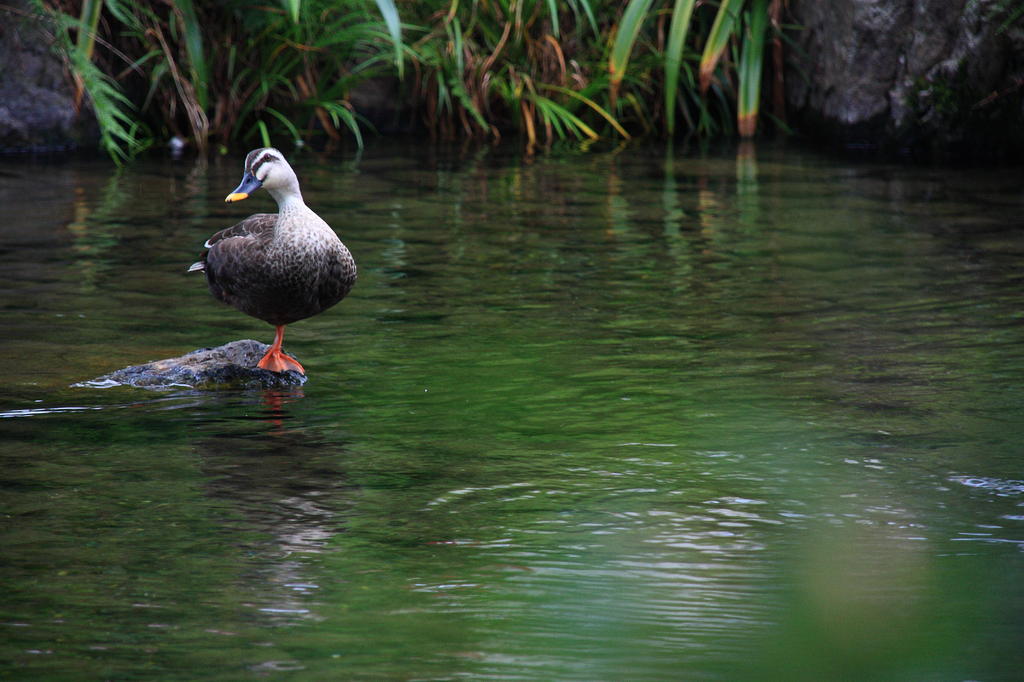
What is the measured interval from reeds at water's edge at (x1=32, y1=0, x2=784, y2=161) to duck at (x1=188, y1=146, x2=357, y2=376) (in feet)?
14.6

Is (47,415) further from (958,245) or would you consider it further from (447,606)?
(958,245)

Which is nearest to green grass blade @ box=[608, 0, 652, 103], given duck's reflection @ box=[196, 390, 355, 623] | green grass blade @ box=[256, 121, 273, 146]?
green grass blade @ box=[256, 121, 273, 146]

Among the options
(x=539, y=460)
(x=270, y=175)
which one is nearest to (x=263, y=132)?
(x=270, y=175)

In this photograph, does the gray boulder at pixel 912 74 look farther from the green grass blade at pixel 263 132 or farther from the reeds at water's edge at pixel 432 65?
Answer: the green grass blade at pixel 263 132

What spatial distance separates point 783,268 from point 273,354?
2584mm

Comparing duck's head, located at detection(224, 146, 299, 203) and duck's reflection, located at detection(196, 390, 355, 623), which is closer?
duck's reflection, located at detection(196, 390, 355, 623)

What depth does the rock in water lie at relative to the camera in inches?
182

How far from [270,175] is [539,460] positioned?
1479 millimetres

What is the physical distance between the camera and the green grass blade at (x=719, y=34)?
9.91 meters

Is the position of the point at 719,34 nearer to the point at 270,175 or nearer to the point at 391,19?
the point at 391,19

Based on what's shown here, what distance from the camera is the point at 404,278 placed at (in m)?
6.30

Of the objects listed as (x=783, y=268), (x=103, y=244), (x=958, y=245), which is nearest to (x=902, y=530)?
(x=783, y=268)

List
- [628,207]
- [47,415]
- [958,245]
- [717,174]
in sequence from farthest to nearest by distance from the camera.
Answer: [717,174] → [628,207] → [958,245] → [47,415]

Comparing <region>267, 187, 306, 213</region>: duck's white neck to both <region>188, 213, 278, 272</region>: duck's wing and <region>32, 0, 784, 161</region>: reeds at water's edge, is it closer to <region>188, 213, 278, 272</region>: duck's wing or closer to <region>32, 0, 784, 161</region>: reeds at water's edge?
<region>188, 213, 278, 272</region>: duck's wing
